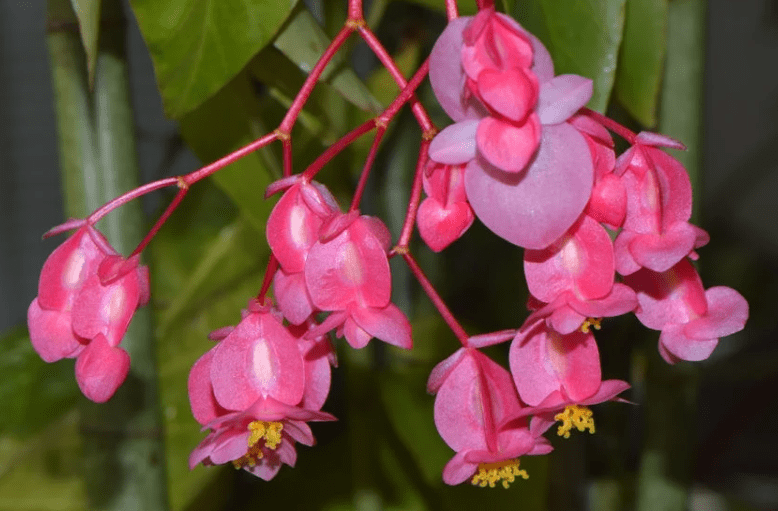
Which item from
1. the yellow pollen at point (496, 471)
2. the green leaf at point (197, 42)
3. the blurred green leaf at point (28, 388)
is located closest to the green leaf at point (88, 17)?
the green leaf at point (197, 42)

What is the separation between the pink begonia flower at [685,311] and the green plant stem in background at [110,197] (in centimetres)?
30

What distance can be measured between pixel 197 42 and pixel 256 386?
0.54 feet

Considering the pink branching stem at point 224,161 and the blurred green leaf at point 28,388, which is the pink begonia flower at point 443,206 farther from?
the blurred green leaf at point 28,388

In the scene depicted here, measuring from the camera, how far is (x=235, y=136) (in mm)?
521

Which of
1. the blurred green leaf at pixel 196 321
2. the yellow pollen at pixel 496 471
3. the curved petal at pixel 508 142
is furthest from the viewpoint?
the blurred green leaf at pixel 196 321

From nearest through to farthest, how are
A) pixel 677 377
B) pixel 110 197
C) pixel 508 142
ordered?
pixel 508 142 → pixel 110 197 → pixel 677 377

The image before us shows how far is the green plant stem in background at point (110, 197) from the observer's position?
496mm

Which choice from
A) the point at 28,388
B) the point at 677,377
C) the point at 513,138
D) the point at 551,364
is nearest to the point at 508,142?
the point at 513,138

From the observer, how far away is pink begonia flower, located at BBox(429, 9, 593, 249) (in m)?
0.27

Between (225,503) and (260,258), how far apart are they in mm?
222

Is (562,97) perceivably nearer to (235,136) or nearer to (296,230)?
(296,230)

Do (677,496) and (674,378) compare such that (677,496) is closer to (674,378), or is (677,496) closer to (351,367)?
(674,378)

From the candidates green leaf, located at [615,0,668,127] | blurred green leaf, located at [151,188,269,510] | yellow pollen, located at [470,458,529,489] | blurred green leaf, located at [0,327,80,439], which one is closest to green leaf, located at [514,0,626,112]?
green leaf, located at [615,0,668,127]

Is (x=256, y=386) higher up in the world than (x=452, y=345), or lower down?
higher up
